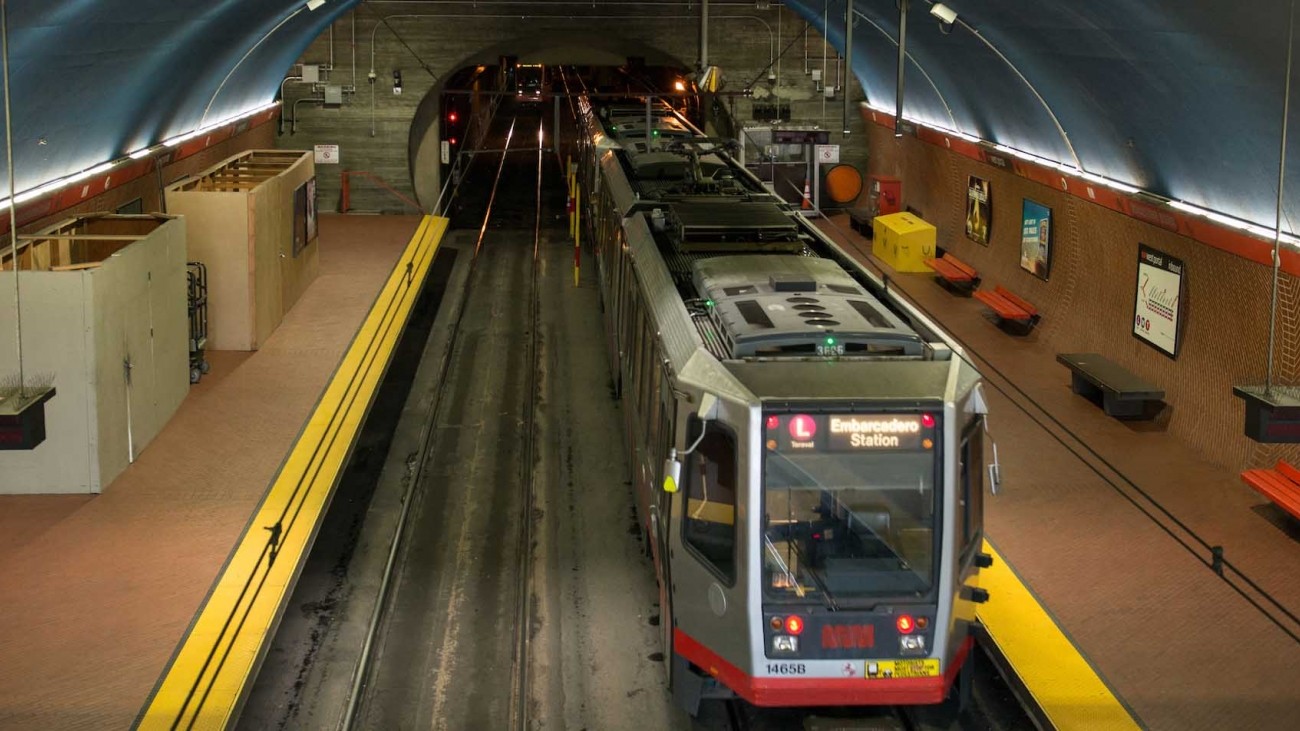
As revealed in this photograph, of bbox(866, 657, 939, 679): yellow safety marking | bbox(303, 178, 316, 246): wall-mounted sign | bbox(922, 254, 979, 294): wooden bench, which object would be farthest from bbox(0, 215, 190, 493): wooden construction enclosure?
bbox(922, 254, 979, 294): wooden bench

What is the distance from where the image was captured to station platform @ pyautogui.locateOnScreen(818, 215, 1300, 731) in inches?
389

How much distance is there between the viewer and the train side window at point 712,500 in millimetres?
8727

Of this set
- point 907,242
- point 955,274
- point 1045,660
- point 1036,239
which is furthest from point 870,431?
point 907,242

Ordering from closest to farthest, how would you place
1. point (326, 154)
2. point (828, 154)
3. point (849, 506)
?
1. point (849, 506)
2. point (828, 154)
3. point (326, 154)

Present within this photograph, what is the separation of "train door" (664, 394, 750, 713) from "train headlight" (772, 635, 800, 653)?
17 cm

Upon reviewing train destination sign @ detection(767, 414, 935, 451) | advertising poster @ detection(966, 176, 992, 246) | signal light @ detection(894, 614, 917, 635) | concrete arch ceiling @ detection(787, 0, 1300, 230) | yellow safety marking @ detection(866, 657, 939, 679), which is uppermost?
concrete arch ceiling @ detection(787, 0, 1300, 230)

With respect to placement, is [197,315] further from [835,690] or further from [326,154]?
[326,154]

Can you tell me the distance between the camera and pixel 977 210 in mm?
24188

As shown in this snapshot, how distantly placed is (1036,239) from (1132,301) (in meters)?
3.77

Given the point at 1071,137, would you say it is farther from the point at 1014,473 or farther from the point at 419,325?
the point at 419,325

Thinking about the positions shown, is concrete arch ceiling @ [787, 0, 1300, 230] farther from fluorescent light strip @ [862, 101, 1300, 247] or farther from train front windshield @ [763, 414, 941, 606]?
train front windshield @ [763, 414, 941, 606]

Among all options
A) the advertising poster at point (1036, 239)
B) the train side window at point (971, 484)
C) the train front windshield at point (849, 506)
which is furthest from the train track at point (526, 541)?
the advertising poster at point (1036, 239)

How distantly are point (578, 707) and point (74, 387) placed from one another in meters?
6.24

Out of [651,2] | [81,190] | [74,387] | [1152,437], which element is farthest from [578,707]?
[651,2]
